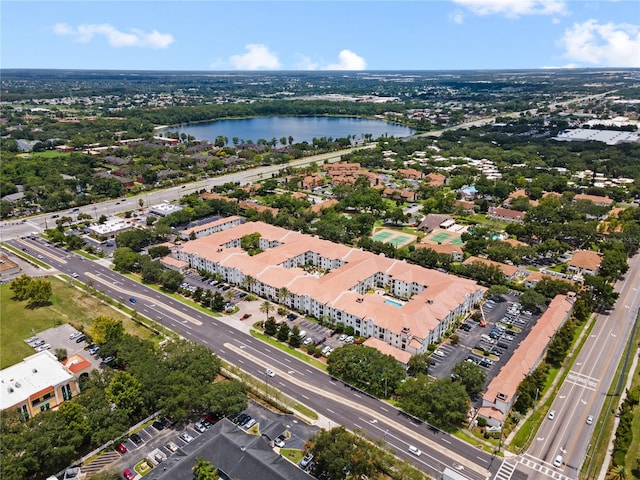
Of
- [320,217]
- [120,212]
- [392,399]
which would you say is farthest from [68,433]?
[120,212]

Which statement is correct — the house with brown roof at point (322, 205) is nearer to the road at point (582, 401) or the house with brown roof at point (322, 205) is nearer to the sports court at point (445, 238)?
the sports court at point (445, 238)

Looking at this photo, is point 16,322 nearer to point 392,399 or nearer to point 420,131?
point 392,399

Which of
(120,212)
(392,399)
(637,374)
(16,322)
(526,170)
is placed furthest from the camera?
(526,170)

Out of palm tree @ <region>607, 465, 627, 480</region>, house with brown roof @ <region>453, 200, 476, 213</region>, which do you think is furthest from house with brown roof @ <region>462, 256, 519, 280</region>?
palm tree @ <region>607, 465, 627, 480</region>

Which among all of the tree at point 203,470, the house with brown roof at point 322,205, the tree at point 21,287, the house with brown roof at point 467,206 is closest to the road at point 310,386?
the tree at point 21,287

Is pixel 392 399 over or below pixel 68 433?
below

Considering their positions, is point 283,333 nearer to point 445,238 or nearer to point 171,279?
point 171,279

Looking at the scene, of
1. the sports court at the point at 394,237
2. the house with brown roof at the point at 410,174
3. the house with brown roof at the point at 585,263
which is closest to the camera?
the house with brown roof at the point at 585,263
